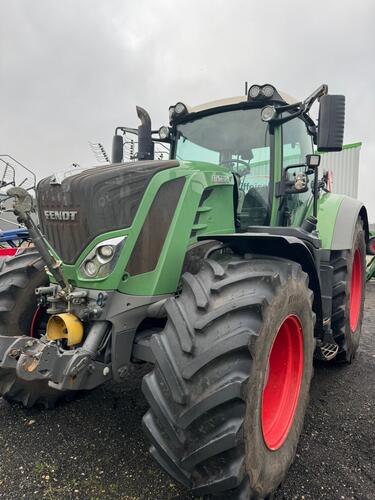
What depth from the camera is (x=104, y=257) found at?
1979mm

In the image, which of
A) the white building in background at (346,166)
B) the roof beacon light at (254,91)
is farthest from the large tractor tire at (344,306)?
the white building in background at (346,166)

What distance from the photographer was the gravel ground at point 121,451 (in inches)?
76.3

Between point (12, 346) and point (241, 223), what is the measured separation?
177cm

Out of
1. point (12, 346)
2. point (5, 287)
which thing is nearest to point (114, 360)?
point (12, 346)

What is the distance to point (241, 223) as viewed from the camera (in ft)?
9.26

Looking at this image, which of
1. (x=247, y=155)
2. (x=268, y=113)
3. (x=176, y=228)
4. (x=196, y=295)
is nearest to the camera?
(x=196, y=295)

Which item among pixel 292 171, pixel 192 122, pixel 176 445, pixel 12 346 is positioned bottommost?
pixel 176 445

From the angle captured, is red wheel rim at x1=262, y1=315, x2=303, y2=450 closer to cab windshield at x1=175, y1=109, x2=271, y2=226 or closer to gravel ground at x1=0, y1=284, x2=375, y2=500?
gravel ground at x1=0, y1=284, x2=375, y2=500

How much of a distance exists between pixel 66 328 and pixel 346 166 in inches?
478

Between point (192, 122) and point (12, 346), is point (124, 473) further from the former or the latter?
point (192, 122)

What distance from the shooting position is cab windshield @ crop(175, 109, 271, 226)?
2957mm

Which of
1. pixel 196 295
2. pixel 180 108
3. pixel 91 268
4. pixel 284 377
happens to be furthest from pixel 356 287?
pixel 91 268

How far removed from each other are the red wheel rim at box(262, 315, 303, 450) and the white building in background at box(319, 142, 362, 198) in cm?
Answer: 1085

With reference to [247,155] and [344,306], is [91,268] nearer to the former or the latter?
[247,155]
